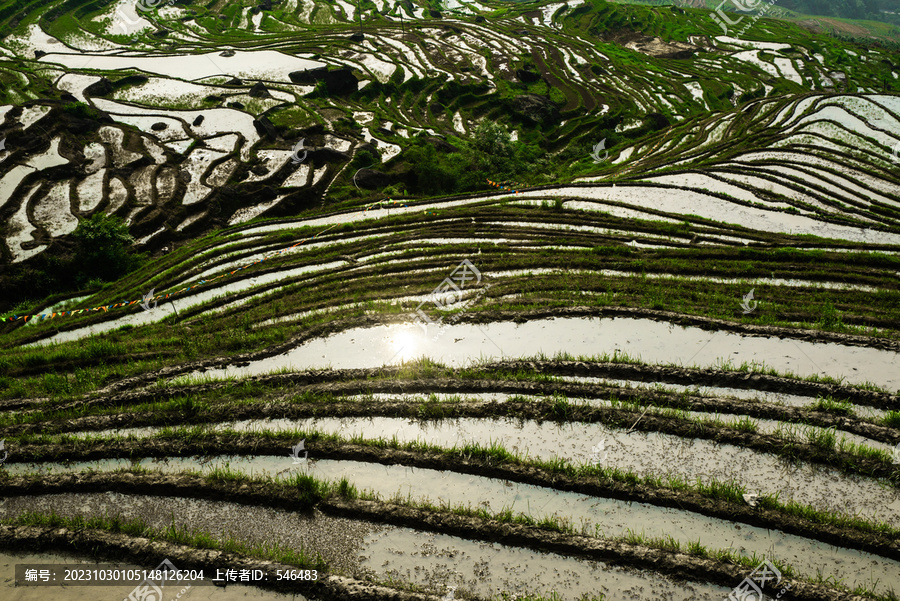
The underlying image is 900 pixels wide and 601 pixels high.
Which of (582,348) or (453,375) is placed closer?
(453,375)

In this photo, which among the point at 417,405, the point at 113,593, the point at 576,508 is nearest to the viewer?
the point at 113,593

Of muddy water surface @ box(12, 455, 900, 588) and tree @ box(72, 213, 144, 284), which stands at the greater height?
muddy water surface @ box(12, 455, 900, 588)

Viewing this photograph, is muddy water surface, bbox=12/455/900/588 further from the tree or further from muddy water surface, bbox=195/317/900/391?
the tree

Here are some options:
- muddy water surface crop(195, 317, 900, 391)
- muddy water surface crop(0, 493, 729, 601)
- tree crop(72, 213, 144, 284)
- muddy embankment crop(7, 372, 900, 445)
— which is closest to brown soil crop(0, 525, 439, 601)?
muddy water surface crop(0, 493, 729, 601)

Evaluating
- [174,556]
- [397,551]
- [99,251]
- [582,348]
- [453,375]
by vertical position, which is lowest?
[99,251]

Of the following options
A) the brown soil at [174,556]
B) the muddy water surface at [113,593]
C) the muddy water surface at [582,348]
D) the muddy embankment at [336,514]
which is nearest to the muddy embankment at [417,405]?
the muddy water surface at [582,348]

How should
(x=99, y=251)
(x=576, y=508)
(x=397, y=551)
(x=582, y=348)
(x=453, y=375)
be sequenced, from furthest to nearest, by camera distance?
(x=99, y=251), (x=582, y=348), (x=453, y=375), (x=576, y=508), (x=397, y=551)

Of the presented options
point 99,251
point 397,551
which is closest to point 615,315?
point 397,551

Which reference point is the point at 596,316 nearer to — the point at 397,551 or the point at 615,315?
the point at 615,315

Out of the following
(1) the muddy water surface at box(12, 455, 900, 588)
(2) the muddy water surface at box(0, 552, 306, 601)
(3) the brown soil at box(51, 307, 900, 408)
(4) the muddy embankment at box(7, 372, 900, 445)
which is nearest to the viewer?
(2) the muddy water surface at box(0, 552, 306, 601)
